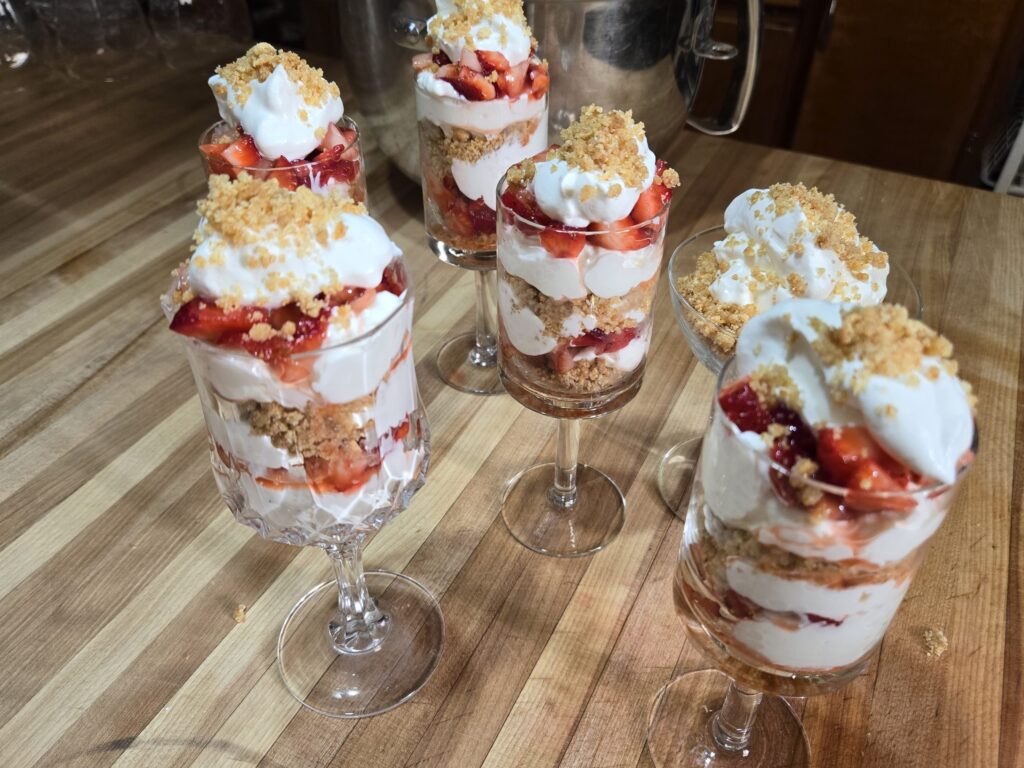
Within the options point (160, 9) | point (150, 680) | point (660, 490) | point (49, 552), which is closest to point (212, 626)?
A: point (150, 680)

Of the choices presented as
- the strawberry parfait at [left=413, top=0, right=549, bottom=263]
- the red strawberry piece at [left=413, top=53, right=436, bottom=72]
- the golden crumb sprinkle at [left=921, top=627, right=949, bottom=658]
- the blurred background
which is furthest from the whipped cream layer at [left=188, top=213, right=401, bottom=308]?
the blurred background

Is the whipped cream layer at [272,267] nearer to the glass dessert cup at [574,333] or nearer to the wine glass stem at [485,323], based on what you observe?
the glass dessert cup at [574,333]

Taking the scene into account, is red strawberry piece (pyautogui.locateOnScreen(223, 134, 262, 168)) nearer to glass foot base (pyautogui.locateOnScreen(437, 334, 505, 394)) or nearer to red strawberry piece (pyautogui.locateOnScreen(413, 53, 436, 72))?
red strawberry piece (pyautogui.locateOnScreen(413, 53, 436, 72))

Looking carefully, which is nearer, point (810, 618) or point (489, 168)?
point (810, 618)

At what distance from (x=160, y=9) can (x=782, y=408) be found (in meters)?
1.77

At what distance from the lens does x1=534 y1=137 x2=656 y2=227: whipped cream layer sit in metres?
0.78

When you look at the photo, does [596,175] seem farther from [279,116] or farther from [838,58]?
[838,58]

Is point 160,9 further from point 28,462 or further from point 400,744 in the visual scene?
point 400,744

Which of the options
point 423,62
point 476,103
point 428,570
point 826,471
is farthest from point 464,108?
point 826,471

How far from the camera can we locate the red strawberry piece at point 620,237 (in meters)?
0.78

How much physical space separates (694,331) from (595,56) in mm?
545

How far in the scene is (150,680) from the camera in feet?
2.79

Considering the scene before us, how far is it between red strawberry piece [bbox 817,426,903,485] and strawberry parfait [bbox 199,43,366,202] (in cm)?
72

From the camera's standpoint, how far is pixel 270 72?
1065 mm
